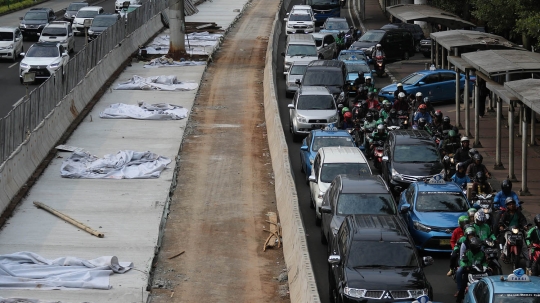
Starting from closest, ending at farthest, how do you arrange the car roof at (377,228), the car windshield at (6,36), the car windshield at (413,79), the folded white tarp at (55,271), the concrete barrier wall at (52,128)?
the car roof at (377,228)
the folded white tarp at (55,271)
the concrete barrier wall at (52,128)
the car windshield at (413,79)
the car windshield at (6,36)

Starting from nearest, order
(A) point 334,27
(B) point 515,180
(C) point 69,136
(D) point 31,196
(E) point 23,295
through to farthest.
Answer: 1. (E) point 23,295
2. (D) point 31,196
3. (B) point 515,180
4. (C) point 69,136
5. (A) point 334,27

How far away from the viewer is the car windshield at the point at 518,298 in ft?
49.3

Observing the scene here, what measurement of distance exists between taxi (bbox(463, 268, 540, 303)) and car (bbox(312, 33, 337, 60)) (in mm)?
31397

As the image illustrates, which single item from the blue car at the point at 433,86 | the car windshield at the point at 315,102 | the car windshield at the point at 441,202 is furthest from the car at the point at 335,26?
the car windshield at the point at 441,202

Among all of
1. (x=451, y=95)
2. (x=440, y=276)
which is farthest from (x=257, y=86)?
(x=440, y=276)

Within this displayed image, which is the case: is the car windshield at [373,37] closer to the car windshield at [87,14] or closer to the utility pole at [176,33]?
the utility pole at [176,33]

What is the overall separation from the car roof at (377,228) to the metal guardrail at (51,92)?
9.91 meters

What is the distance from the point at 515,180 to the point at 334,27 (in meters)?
29.7

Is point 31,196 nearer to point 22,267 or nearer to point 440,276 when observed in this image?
point 22,267

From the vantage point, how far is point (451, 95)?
38.9 m

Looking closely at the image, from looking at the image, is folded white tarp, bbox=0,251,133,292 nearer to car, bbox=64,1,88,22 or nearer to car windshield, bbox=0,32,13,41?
car windshield, bbox=0,32,13,41

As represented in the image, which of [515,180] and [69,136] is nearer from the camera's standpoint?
[515,180]

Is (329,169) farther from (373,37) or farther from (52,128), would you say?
(373,37)

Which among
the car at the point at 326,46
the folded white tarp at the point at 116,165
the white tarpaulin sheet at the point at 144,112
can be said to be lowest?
the folded white tarp at the point at 116,165
